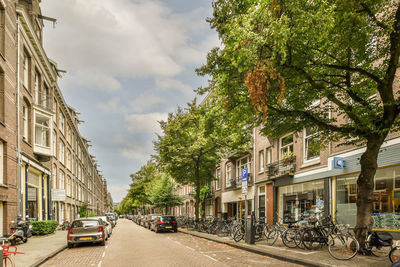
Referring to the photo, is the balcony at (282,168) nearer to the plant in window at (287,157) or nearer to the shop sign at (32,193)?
the plant in window at (287,157)

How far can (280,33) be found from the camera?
744cm

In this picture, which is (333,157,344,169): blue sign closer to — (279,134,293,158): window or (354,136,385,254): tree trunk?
(279,134,293,158): window

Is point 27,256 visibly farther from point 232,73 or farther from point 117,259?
point 232,73

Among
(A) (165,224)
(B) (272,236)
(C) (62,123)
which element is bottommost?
(A) (165,224)

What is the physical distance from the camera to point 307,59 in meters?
9.13

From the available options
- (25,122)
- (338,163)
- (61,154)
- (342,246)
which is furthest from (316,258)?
(61,154)

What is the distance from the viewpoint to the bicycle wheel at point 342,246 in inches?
358

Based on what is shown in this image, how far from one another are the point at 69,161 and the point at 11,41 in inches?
886

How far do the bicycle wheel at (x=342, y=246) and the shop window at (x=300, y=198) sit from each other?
6662 mm

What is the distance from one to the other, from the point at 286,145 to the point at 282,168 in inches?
61.9

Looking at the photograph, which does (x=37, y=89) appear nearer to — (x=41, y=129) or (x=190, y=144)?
(x=41, y=129)

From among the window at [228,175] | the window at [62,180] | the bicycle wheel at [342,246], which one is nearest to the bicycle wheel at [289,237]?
the bicycle wheel at [342,246]

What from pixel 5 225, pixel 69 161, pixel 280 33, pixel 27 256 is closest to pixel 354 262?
pixel 280 33

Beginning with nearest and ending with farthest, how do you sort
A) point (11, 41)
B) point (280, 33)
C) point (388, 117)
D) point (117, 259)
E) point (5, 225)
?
point (280, 33) < point (388, 117) < point (117, 259) < point (5, 225) < point (11, 41)
